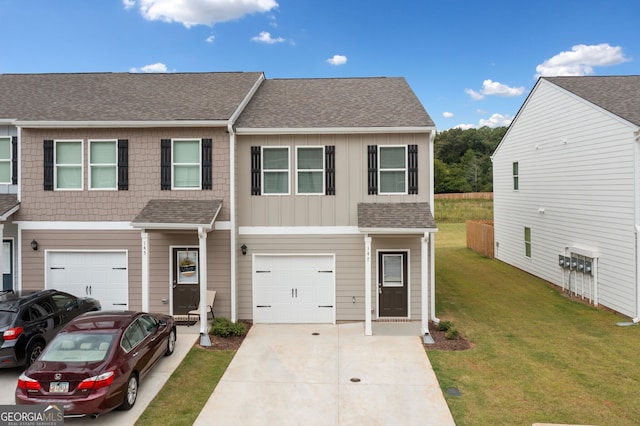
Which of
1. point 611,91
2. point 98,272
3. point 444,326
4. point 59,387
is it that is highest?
point 611,91

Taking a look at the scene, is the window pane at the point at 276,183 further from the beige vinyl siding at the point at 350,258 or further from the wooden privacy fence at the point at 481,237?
the wooden privacy fence at the point at 481,237

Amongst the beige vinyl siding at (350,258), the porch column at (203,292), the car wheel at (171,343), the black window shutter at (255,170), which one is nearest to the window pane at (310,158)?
the black window shutter at (255,170)

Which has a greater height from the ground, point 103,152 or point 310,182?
point 103,152

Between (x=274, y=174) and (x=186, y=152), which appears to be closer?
(x=186, y=152)

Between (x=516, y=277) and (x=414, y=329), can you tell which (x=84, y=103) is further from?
(x=516, y=277)

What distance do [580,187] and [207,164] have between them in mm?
13748

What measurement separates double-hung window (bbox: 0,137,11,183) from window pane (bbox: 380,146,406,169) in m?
11.7

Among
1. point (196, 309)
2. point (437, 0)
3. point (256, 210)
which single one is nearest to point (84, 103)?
point (256, 210)

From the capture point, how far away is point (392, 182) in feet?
41.3

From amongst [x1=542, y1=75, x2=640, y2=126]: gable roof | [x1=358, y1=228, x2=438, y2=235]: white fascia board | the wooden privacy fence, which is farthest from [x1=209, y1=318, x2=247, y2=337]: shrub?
the wooden privacy fence

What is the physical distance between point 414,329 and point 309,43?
24206 mm

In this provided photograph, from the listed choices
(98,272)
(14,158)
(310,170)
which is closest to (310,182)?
(310,170)

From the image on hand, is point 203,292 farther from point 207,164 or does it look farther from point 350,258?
point 350,258

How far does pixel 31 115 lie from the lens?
12.4 m
